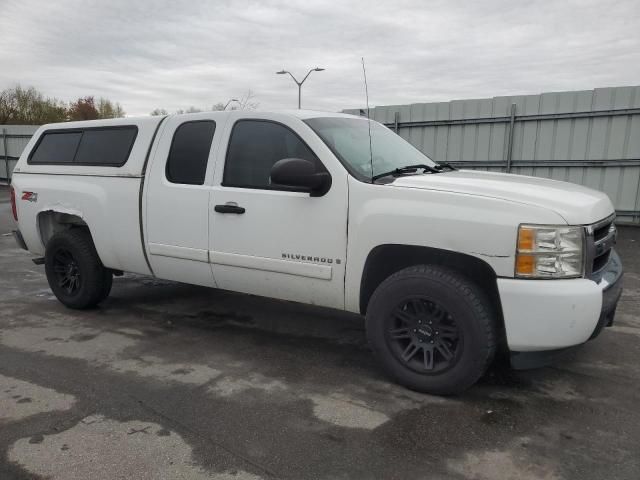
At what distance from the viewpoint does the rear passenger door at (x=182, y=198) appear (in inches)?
165

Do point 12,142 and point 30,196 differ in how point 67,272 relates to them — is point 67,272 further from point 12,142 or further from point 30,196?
point 12,142

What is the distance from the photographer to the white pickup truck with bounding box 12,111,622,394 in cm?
295

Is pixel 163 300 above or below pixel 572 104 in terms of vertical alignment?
below

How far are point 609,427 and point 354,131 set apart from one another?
2717mm

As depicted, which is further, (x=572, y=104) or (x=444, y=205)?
(x=572, y=104)

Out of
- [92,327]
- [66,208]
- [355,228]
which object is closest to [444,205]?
[355,228]

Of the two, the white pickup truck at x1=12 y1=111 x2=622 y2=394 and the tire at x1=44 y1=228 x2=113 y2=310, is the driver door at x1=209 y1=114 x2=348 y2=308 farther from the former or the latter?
the tire at x1=44 y1=228 x2=113 y2=310

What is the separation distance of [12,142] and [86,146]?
1907cm

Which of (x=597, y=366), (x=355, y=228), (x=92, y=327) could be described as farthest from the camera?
(x=92, y=327)

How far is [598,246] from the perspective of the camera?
125 inches

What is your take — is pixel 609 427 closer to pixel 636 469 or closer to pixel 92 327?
pixel 636 469

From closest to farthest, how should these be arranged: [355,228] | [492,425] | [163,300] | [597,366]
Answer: [492,425] → [355,228] → [597,366] → [163,300]

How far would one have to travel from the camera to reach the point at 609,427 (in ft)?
9.61

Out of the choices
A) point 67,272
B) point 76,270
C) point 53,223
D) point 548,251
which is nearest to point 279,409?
point 548,251
